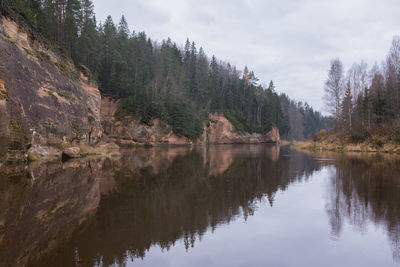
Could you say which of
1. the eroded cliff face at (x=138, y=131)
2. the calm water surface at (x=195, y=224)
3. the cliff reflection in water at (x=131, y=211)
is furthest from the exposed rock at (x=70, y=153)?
the eroded cliff face at (x=138, y=131)

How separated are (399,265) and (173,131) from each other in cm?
5843

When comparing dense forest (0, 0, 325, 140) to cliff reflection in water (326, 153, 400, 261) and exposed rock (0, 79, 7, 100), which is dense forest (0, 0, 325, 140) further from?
cliff reflection in water (326, 153, 400, 261)

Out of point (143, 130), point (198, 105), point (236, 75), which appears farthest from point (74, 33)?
point (236, 75)

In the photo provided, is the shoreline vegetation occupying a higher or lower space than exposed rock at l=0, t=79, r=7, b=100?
lower

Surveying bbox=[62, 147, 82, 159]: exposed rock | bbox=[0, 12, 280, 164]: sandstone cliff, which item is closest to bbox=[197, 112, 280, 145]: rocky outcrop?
bbox=[0, 12, 280, 164]: sandstone cliff

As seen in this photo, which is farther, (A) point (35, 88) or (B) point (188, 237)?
(A) point (35, 88)

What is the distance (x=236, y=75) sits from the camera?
342ft

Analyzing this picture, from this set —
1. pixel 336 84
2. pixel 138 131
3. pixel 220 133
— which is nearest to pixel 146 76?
pixel 138 131

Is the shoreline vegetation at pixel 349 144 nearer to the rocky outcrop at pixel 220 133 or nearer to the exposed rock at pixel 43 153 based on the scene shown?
the rocky outcrop at pixel 220 133

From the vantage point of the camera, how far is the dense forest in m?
40.6

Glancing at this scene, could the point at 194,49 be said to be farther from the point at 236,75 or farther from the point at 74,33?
the point at 74,33

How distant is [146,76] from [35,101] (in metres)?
47.8

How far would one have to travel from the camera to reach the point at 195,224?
23.7 feet

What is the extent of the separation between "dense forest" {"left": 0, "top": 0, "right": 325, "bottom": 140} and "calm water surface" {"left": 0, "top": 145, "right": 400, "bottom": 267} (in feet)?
67.1
